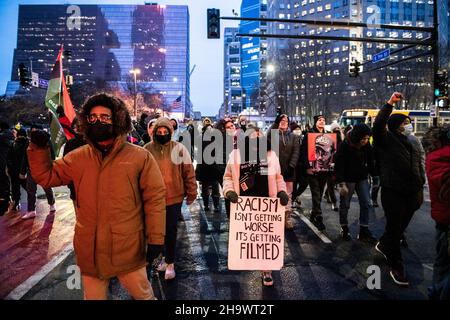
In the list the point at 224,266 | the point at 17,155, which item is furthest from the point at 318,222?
the point at 17,155

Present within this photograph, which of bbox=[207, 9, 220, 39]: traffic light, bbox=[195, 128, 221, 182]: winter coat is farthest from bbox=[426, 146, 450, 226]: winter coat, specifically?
bbox=[207, 9, 220, 39]: traffic light

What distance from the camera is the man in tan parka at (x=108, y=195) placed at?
9.14 ft

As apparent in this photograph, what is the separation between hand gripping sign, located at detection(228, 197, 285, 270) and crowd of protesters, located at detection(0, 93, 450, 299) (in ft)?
0.51

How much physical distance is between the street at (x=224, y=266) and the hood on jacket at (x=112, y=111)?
2170 mm

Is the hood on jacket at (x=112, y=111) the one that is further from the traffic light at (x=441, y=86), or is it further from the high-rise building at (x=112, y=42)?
the high-rise building at (x=112, y=42)

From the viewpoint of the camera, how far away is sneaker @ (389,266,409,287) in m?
4.33

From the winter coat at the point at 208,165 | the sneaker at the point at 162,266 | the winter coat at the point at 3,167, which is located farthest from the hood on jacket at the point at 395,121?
the winter coat at the point at 3,167

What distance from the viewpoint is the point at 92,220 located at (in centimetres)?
280

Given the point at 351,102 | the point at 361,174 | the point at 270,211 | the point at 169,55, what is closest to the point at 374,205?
the point at 361,174

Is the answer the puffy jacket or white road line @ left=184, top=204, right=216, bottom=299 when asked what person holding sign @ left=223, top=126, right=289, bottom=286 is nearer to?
white road line @ left=184, top=204, right=216, bottom=299

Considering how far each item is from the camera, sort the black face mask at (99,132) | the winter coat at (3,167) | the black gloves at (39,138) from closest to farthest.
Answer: the black gloves at (39,138)
the black face mask at (99,132)
the winter coat at (3,167)

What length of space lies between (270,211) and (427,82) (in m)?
45.6

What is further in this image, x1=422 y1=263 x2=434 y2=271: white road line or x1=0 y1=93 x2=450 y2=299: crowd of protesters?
x1=422 y1=263 x2=434 y2=271: white road line

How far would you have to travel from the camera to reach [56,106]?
6996 mm
